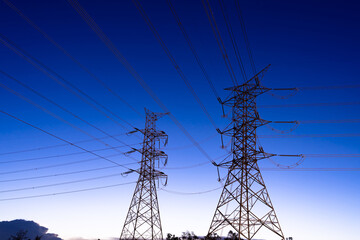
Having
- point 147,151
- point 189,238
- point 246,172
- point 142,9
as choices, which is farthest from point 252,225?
point 189,238

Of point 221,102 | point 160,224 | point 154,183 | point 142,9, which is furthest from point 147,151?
point 142,9

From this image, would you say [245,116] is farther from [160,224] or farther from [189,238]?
[189,238]

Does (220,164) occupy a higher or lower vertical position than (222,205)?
higher

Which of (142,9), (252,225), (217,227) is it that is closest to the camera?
(142,9)

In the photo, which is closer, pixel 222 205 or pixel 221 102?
pixel 222 205

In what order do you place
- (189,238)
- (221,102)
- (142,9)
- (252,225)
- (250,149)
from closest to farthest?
(142,9)
(252,225)
(250,149)
(221,102)
(189,238)

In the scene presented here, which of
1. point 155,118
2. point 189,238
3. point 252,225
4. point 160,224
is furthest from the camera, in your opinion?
point 189,238

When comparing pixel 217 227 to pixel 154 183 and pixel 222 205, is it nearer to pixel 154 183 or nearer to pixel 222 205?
pixel 222 205

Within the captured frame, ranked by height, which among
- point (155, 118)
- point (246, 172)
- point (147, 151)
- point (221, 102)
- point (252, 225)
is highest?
point (155, 118)

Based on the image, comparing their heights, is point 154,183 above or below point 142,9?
below
